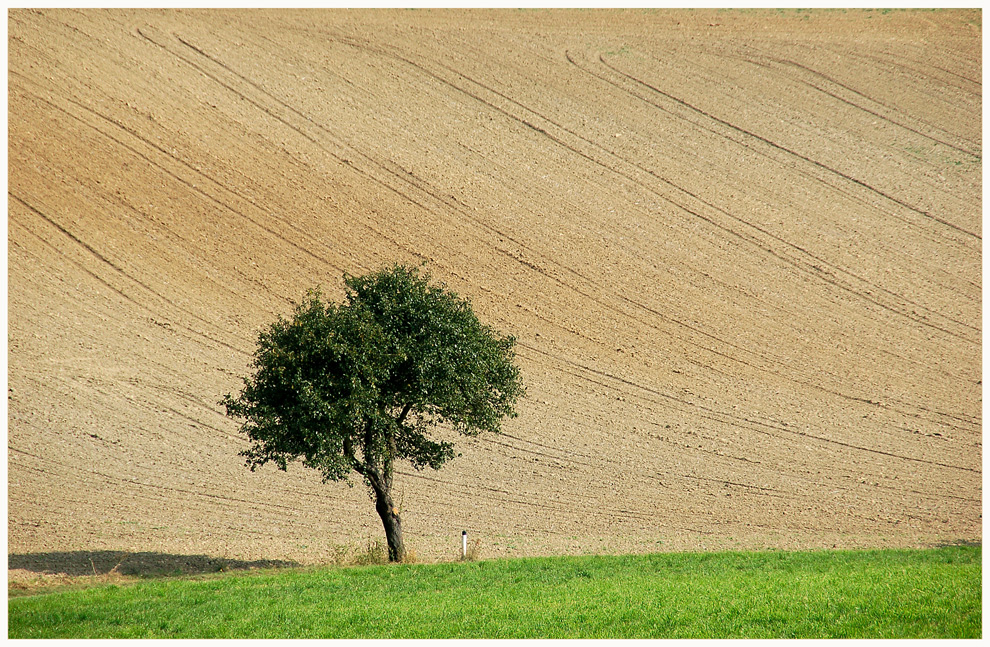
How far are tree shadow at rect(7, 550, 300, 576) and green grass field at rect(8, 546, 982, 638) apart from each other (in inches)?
66.5

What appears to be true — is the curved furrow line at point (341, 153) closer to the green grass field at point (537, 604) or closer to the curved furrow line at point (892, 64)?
the green grass field at point (537, 604)

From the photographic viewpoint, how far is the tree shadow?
64.3 ft

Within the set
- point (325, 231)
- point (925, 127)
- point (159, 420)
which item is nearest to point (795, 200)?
point (925, 127)

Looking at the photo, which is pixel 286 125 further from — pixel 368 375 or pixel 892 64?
pixel 892 64

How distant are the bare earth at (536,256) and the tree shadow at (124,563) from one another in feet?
0.44

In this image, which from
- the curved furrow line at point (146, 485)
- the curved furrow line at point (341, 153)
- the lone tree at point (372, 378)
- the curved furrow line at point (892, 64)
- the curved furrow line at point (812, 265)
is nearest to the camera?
the lone tree at point (372, 378)

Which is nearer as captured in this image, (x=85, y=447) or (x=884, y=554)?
(x=884, y=554)

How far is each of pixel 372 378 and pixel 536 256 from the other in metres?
23.6

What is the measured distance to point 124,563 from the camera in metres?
20.3

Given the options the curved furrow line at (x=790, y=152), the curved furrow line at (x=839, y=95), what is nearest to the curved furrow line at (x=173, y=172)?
the curved furrow line at (x=790, y=152)

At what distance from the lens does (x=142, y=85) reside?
161ft

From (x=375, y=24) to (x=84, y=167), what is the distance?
25.7 meters

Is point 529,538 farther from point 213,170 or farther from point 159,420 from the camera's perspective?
point 213,170

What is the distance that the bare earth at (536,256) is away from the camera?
26172 millimetres
